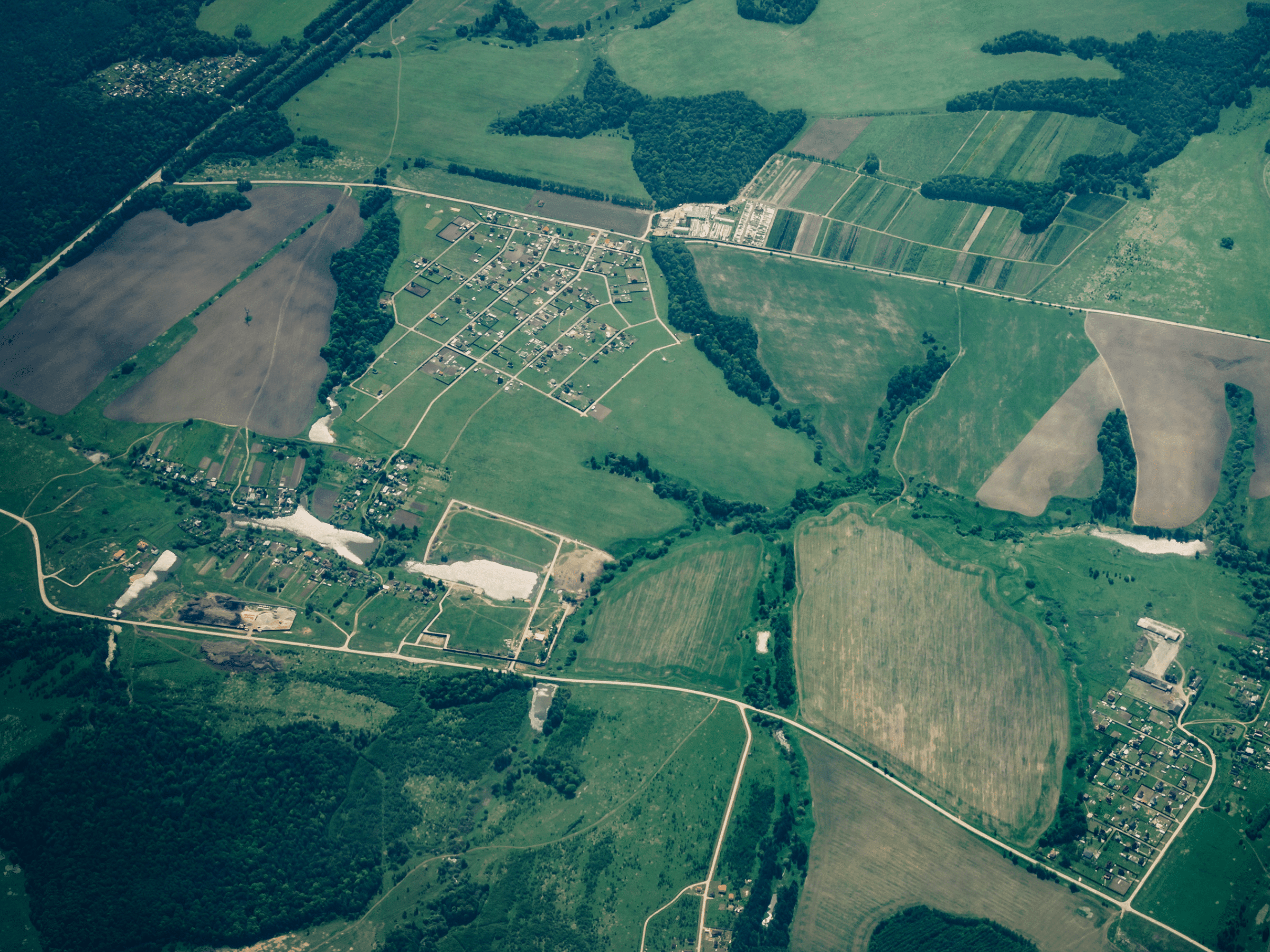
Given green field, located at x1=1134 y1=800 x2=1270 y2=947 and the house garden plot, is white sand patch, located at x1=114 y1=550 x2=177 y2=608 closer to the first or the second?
the house garden plot

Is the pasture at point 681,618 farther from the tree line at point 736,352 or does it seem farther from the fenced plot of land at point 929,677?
the tree line at point 736,352

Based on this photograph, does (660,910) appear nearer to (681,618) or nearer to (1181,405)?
(681,618)

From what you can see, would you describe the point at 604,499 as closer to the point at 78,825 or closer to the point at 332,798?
the point at 332,798

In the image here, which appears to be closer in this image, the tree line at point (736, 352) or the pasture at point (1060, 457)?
the pasture at point (1060, 457)

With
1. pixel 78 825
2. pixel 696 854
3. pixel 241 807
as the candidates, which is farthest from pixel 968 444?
pixel 78 825

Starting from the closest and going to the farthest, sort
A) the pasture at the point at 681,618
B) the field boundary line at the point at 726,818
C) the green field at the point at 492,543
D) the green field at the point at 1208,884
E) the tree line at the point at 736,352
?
the green field at the point at 1208,884 → the field boundary line at the point at 726,818 → the pasture at the point at 681,618 → the green field at the point at 492,543 → the tree line at the point at 736,352

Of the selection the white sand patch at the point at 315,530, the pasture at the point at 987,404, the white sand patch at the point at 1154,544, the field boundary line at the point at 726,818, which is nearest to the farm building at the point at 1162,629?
the white sand patch at the point at 1154,544
